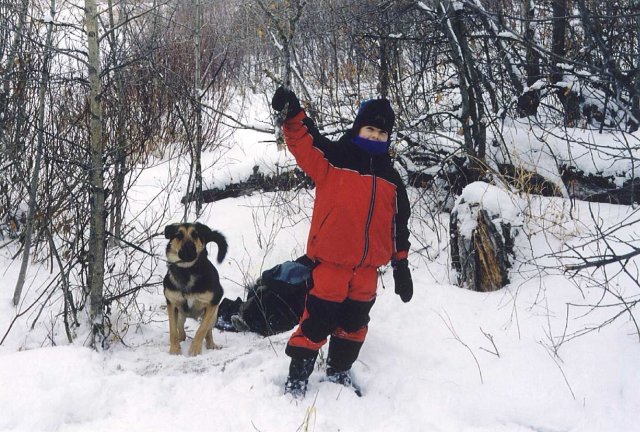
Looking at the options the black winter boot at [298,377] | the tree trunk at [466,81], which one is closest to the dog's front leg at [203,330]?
the black winter boot at [298,377]

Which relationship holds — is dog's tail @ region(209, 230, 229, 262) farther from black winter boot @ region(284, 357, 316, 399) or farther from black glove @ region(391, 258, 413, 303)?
black glove @ region(391, 258, 413, 303)

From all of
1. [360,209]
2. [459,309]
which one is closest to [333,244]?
[360,209]

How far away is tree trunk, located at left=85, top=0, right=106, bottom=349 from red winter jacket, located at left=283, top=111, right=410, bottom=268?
4.52 feet

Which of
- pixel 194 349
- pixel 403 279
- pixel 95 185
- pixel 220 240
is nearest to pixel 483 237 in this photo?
pixel 403 279

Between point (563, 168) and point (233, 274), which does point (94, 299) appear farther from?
point (563, 168)

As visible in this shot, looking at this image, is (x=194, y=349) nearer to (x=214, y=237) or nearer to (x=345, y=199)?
(x=214, y=237)

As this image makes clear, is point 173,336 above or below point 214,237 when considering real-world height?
below

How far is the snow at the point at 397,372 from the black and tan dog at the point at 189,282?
0.20m

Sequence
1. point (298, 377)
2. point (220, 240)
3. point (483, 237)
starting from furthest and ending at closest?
1. point (483, 237)
2. point (220, 240)
3. point (298, 377)

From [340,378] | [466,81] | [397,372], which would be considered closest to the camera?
[340,378]

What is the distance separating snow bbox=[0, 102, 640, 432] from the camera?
2639mm

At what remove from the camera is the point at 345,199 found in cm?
282

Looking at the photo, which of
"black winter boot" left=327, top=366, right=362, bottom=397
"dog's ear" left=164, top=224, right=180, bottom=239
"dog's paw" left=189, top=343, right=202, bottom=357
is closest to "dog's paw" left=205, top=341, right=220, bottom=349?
"dog's paw" left=189, top=343, right=202, bottom=357

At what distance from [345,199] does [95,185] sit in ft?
5.56
